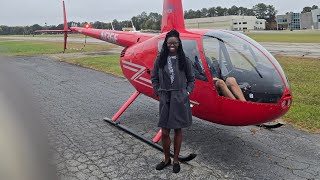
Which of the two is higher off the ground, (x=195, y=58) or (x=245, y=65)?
(x=195, y=58)

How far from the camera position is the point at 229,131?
5.72 meters

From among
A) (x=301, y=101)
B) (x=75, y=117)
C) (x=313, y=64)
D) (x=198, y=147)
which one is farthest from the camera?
(x=313, y=64)

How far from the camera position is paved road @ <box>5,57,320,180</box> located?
13.5ft

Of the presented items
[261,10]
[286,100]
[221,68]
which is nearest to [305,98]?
[286,100]

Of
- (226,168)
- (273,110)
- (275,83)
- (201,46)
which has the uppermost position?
(201,46)

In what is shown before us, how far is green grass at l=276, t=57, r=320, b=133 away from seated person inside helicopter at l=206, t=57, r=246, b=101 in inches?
85.9

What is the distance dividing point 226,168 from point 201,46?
5.88 ft

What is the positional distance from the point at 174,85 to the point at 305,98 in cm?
487

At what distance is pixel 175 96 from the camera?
13.4 feet

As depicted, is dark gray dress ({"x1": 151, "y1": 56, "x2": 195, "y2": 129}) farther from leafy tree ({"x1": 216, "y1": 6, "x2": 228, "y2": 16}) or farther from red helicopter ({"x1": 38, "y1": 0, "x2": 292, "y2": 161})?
leafy tree ({"x1": 216, "y1": 6, "x2": 228, "y2": 16})

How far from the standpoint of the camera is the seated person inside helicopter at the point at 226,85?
4.29 meters

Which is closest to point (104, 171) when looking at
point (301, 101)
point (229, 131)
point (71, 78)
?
point (229, 131)

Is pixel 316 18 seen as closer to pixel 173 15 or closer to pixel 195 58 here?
pixel 173 15

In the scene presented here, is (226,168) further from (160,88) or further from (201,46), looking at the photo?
(201,46)
